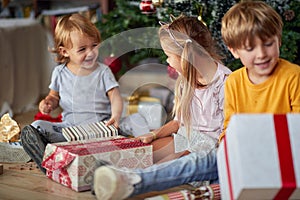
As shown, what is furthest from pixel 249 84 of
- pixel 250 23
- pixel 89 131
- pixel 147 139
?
pixel 89 131

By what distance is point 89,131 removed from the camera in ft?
6.56

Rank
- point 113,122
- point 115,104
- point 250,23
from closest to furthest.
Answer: point 250,23 < point 113,122 < point 115,104

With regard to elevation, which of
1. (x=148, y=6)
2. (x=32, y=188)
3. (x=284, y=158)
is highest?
(x=148, y=6)

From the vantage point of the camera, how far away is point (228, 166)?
4.76 feet

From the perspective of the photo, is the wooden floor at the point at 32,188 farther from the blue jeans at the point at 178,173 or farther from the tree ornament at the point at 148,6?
the tree ornament at the point at 148,6

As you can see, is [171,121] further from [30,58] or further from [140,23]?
[30,58]

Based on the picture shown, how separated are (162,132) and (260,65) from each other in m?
0.53

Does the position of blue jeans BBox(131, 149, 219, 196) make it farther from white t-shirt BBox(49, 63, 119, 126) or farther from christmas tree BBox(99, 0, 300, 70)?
christmas tree BBox(99, 0, 300, 70)

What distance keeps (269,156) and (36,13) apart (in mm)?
2667

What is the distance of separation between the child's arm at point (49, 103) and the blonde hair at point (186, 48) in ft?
1.89

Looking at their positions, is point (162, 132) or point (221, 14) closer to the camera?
point (162, 132)

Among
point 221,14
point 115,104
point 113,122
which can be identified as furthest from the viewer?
point 221,14

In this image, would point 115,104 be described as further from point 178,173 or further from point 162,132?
point 178,173

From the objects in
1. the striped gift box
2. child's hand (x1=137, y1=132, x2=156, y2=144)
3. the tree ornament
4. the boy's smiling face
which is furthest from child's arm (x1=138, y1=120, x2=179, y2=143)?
the tree ornament
